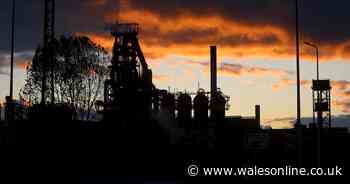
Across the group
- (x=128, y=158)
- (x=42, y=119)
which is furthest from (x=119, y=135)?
(x=128, y=158)

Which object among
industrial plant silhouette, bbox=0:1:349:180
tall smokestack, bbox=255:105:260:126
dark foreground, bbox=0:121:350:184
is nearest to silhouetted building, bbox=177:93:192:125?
industrial plant silhouette, bbox=0:1:349:180

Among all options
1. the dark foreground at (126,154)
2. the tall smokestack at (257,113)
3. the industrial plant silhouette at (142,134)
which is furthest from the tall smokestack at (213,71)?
the tall smokestack at (257,113)

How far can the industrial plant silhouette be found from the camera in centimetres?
4750

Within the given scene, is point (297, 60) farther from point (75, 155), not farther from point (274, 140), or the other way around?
point (274, 140)

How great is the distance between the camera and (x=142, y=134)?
224 ft

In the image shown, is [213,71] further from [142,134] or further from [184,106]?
[142,134]

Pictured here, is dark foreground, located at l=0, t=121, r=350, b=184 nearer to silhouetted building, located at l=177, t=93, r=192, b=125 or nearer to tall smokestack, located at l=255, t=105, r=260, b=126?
silhouetted building, located at l=177, t=93, r=192, b=125

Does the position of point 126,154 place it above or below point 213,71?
below

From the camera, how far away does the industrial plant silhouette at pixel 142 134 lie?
4750cm

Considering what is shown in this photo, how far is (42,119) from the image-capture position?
67750mm

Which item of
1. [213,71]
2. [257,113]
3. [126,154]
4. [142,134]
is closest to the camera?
[126,154]

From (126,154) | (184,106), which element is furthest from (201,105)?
(126,154)

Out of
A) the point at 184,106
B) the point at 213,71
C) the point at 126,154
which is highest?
the point at 213,71

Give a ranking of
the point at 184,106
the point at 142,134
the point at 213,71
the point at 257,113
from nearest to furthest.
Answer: the point at 142,134
the point at 213,71
the point at 184,106
the point at 257,113
